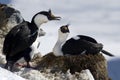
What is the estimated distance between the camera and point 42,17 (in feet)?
52.1

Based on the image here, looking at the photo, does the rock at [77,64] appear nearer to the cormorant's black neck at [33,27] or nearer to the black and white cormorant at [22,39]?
the black and white cormorant at [22,39]

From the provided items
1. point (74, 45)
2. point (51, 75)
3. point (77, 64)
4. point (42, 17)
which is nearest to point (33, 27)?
point (42, 17)

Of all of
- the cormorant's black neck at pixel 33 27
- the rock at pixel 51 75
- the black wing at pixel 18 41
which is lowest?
the rock at pixel 51 75

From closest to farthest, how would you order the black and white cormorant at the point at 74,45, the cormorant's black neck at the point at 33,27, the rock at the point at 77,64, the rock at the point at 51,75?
the rock at the point at 51,75
the cormorant's black neck at the point at 33,27
the rock at the point at 77,64
the black and white cormorant at the point at 74,45

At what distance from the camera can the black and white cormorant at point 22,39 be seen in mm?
15055

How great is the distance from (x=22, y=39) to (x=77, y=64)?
2.78 metres

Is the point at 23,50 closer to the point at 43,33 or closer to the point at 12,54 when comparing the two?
the point at 12,54

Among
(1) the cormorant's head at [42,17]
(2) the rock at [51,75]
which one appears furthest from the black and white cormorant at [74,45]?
(1) the cormorant's head at [42,17]

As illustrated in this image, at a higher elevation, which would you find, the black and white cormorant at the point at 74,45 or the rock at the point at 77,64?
the black and white cormorant at the point at 74,45

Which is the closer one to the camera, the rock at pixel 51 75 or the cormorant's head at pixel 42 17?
the rock at pixel 51 75

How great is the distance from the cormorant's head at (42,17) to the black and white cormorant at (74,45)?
87.8 inches

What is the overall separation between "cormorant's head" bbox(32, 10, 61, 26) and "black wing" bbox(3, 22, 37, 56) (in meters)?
0.53

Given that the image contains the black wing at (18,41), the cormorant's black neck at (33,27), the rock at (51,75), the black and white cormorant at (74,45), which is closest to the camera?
the rock at (51,75)

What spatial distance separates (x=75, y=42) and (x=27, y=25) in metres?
3.19
